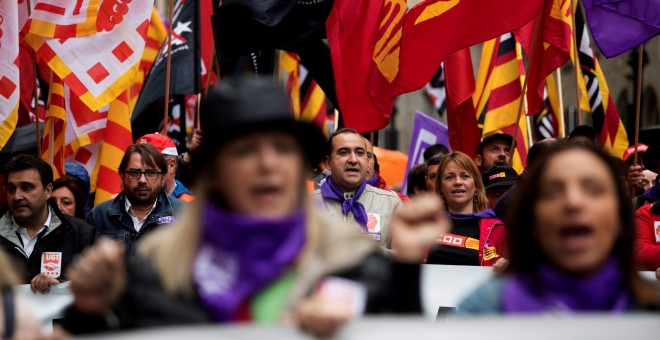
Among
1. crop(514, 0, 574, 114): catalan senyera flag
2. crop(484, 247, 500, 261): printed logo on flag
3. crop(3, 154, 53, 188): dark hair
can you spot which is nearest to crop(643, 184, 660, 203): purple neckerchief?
crop(484, 247, 500, 261): printed logo on flag

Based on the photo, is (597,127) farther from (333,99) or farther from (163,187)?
(163,187)

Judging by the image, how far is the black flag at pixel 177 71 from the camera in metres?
10.9

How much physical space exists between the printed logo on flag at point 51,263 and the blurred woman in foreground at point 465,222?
2142 millimetres

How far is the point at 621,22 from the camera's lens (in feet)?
30.4

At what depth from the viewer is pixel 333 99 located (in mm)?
11086

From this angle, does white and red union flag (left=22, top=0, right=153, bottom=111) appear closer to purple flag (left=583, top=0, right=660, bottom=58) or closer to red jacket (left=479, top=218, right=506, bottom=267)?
purple flag (left=583, top=0, right=660, bottom=58)

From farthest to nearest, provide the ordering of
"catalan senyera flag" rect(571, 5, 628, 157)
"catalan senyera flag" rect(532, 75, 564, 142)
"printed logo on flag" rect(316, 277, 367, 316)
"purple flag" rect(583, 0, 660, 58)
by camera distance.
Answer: "catalan senyera flag" rect(532, 75, 564, 142)
"catalan senyera flag" rect(571, 5, 628, 157)
"purple flag" rect(583, 0, 660, 58)
"printed logo on flag" rect(316, 277, 367, 316)

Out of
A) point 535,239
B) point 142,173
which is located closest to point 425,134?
point 142,173

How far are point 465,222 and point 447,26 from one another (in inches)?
113

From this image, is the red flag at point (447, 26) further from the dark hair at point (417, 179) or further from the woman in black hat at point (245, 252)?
the woman in black hat at point (245, 252)

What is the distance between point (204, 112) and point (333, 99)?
7942 millimetres

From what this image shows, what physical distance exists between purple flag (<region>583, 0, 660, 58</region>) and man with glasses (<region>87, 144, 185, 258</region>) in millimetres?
3694

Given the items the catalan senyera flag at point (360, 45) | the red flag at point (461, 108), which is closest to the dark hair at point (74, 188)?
the catalan senyera flag at point (360, 45)

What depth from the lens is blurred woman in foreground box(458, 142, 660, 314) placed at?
3.17 m
